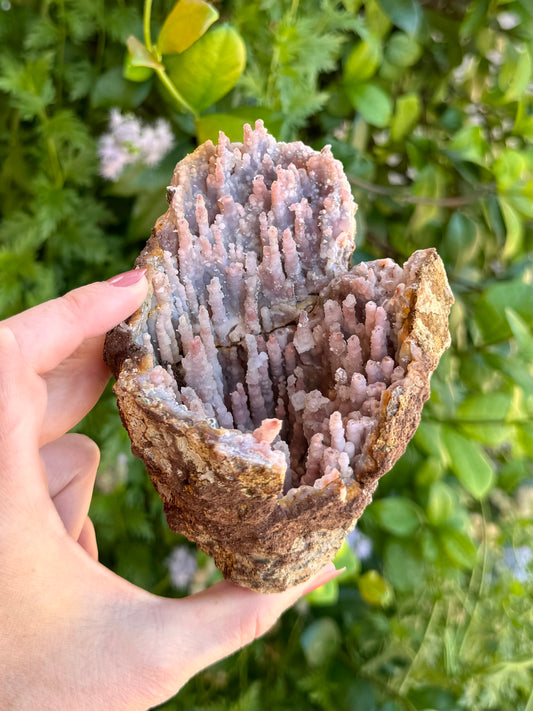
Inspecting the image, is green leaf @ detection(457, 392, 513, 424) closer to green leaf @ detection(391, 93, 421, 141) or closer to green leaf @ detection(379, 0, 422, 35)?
green leaf @ detection(391, 93, 421, 141)

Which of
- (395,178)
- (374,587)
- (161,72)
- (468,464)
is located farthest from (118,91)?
(374,587)

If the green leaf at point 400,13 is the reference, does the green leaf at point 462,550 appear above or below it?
below

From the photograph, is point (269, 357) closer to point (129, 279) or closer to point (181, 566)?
point (129, 279)

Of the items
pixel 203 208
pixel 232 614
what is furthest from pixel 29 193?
pixel 232 614

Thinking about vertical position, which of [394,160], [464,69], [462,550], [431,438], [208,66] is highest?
[208,66]

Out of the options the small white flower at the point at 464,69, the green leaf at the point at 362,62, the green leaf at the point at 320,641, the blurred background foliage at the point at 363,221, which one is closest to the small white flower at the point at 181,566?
the blurred background foliage at the point at 363,221

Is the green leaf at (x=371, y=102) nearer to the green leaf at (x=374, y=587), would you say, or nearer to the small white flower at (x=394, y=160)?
the small white flower at (x=394, y=160)
